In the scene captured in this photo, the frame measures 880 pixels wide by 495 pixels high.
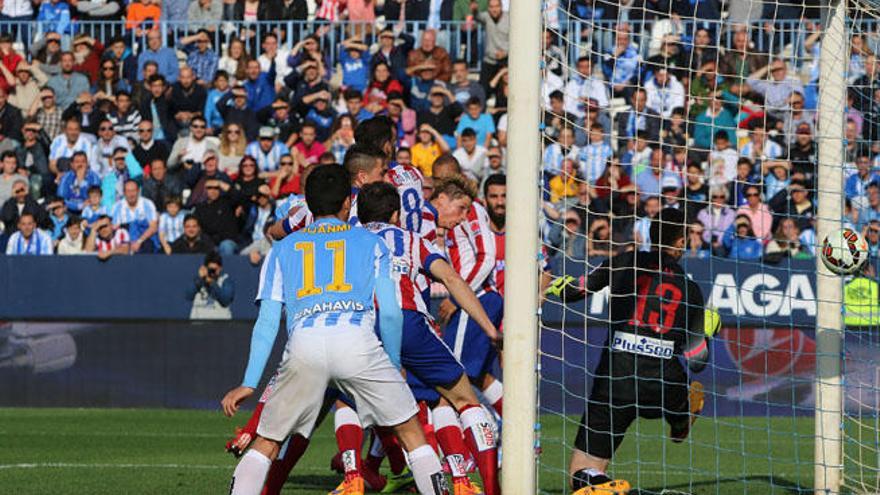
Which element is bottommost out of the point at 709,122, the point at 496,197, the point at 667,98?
the point at 709,122

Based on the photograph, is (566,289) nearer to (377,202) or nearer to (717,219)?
(377,202)

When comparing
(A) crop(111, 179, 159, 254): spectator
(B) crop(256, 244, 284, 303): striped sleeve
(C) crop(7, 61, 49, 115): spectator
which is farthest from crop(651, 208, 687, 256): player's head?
(C) crop(7, 61, 49, 115): spectator

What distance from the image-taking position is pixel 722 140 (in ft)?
61.5

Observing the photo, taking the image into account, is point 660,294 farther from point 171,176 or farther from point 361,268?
point 171,176

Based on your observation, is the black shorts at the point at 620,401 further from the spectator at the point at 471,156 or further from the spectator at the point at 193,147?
the spectator at the point at 193,147

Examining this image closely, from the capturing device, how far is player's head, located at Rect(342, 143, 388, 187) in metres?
8.92

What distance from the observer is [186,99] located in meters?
20.9

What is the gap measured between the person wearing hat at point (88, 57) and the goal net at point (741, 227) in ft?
21.2

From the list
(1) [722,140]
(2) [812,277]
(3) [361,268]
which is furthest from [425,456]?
(1) [722,140]

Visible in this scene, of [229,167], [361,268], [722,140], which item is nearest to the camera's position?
[361,268]

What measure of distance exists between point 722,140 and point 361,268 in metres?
12.2

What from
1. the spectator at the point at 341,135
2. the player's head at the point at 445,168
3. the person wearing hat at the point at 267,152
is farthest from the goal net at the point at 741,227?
the person wearing hat at the point at 267,152

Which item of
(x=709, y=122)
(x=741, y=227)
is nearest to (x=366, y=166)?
(x=741, y=227)

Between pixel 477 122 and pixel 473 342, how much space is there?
9368 mm
